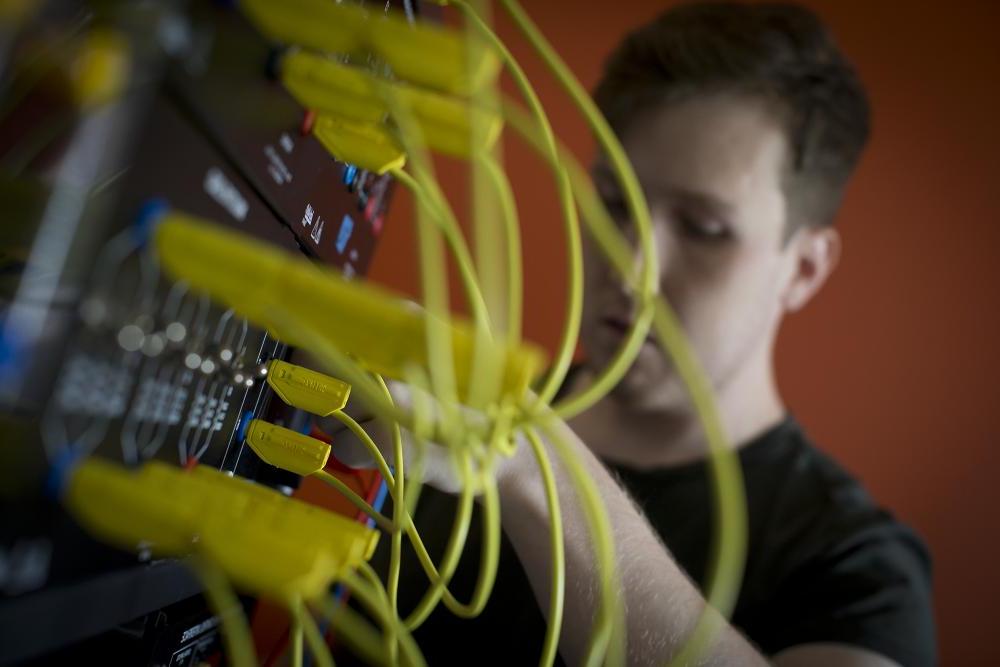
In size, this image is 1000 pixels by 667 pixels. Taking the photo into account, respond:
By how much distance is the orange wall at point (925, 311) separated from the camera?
130cm

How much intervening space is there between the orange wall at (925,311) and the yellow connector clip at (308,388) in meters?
1.23

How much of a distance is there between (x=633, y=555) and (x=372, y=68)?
39cm

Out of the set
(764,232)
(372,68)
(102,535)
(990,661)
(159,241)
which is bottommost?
(990,661)

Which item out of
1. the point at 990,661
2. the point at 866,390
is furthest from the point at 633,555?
the point at 990,661

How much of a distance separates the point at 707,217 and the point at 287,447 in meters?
0.73

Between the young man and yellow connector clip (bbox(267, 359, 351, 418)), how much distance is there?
30 cm

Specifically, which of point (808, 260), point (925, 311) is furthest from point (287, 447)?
point (925, 311)

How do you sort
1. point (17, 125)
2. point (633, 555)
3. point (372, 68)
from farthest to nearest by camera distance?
point (633, 555)
point (372, 68)
point (17, 125)

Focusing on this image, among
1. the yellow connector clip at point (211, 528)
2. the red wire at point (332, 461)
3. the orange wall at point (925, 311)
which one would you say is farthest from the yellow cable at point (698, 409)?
the orange wall at point (925, 311)

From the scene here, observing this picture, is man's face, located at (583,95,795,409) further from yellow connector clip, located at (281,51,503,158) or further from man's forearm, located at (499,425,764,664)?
yellow connector clip, located at (281,51,503,158)

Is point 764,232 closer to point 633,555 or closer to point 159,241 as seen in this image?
point 633,555

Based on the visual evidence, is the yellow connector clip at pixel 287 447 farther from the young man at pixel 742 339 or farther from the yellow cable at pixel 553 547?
the young man at pixel 742 339

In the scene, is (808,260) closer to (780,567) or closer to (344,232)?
(780,567)

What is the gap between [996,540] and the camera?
1.28 metres
